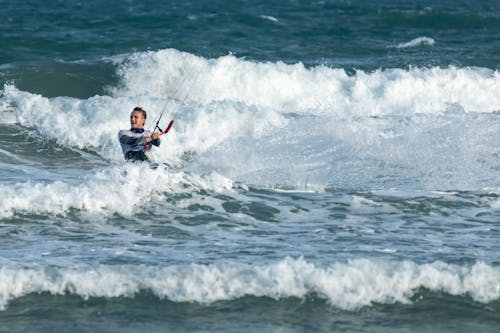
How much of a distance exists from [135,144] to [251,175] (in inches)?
83.9

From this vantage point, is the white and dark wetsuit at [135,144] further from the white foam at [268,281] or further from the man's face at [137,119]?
the white foam at [268,281]

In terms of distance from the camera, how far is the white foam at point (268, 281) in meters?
8.28

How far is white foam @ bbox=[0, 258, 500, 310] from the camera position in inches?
326

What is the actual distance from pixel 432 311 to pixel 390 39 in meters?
18.4

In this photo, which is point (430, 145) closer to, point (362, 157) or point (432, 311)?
point (362, 157)

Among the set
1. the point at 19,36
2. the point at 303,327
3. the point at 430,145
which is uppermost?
the point at 19,36

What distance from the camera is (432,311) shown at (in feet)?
26.8

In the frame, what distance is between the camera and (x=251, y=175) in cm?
1363

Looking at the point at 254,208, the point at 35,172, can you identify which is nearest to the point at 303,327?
the point at 254,208

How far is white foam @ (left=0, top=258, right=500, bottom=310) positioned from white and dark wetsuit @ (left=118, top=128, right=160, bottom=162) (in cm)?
347

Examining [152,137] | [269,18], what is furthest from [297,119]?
[269,18]

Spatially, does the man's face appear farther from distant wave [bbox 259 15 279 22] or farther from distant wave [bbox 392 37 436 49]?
distant wave [bbox 259 15 279 22]

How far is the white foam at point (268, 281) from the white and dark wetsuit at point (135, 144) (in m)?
3.47

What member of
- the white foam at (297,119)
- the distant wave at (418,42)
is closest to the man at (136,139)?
the white foam at (297,119)
